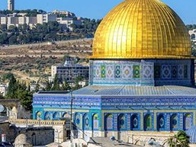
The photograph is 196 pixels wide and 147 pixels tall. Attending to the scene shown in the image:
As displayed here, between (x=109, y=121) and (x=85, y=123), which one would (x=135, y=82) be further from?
(x=85, y=123)

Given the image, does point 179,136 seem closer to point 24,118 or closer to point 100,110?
point 100,110

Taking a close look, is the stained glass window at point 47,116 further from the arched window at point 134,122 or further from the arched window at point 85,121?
the arched window at point 134,122

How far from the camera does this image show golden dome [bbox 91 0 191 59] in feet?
168

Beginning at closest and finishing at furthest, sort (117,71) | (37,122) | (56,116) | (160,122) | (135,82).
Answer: (160,122), (37,122), (135,82), (117,71), (56,116)

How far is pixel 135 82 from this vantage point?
50.9 metres

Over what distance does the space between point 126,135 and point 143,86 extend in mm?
2745

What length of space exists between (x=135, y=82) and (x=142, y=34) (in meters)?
1.93

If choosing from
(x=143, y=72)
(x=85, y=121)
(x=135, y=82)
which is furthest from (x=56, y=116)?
(x=143, y=72)

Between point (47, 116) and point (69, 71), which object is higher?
point (69, 71)

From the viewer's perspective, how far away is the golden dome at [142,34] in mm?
51156

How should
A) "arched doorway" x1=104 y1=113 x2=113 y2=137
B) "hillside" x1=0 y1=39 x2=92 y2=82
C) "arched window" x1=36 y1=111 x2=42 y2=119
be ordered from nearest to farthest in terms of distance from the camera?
"arched doorway" x1=104 y1=113 x2=113 y2=137
"arched window" x1=36 y1=111 x2=42 y2=119
"hillside" x1=0 y1=39 x2=92 y2=82

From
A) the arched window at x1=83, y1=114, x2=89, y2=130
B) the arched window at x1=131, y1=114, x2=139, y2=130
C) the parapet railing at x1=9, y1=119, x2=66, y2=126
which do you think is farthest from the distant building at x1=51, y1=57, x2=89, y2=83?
the arched window at x1=131, y1=114, x2=139, y2=130

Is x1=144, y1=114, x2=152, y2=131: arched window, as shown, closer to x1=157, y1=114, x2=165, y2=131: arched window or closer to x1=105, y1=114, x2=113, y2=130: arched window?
x1=157, y1=114, x2=165, y2=131: arched window

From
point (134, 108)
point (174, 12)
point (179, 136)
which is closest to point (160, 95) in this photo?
point (134, 108)
